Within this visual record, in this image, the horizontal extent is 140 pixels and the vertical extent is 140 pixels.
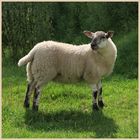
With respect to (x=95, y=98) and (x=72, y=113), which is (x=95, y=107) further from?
(x=72, y=113)

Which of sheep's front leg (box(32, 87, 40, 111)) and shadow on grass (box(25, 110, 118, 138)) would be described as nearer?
shadow on grass (box(25, 110, 118, 138))

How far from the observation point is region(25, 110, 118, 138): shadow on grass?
795 cm

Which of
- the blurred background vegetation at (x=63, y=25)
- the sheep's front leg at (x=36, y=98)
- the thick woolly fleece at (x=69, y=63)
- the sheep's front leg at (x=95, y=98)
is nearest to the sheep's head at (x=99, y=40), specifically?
the thick woolly fleece at (x=69, y=63)

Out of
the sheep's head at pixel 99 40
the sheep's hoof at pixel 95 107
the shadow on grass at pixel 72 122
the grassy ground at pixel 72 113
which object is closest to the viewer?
the grassy ground at pixel 72 113

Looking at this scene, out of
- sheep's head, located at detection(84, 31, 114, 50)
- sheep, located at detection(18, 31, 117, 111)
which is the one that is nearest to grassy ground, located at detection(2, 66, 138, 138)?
sheep, located at detection(18, 31, 117, 111)

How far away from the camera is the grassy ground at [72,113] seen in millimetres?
7832

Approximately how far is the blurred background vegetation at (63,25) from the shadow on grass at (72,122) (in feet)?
15.6

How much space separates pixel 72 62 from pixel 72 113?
41.2 inches

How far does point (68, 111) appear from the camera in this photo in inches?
358

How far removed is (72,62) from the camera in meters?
9.34

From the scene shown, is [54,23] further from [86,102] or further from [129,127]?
[129,127]

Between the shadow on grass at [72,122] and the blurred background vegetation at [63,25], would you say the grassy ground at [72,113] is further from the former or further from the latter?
the blurred background vegetation at [63,25]

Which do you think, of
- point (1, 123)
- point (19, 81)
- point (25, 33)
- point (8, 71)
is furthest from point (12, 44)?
point (1, 123)

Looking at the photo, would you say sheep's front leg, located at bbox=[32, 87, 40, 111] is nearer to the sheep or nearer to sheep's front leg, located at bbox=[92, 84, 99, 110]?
the sheep
